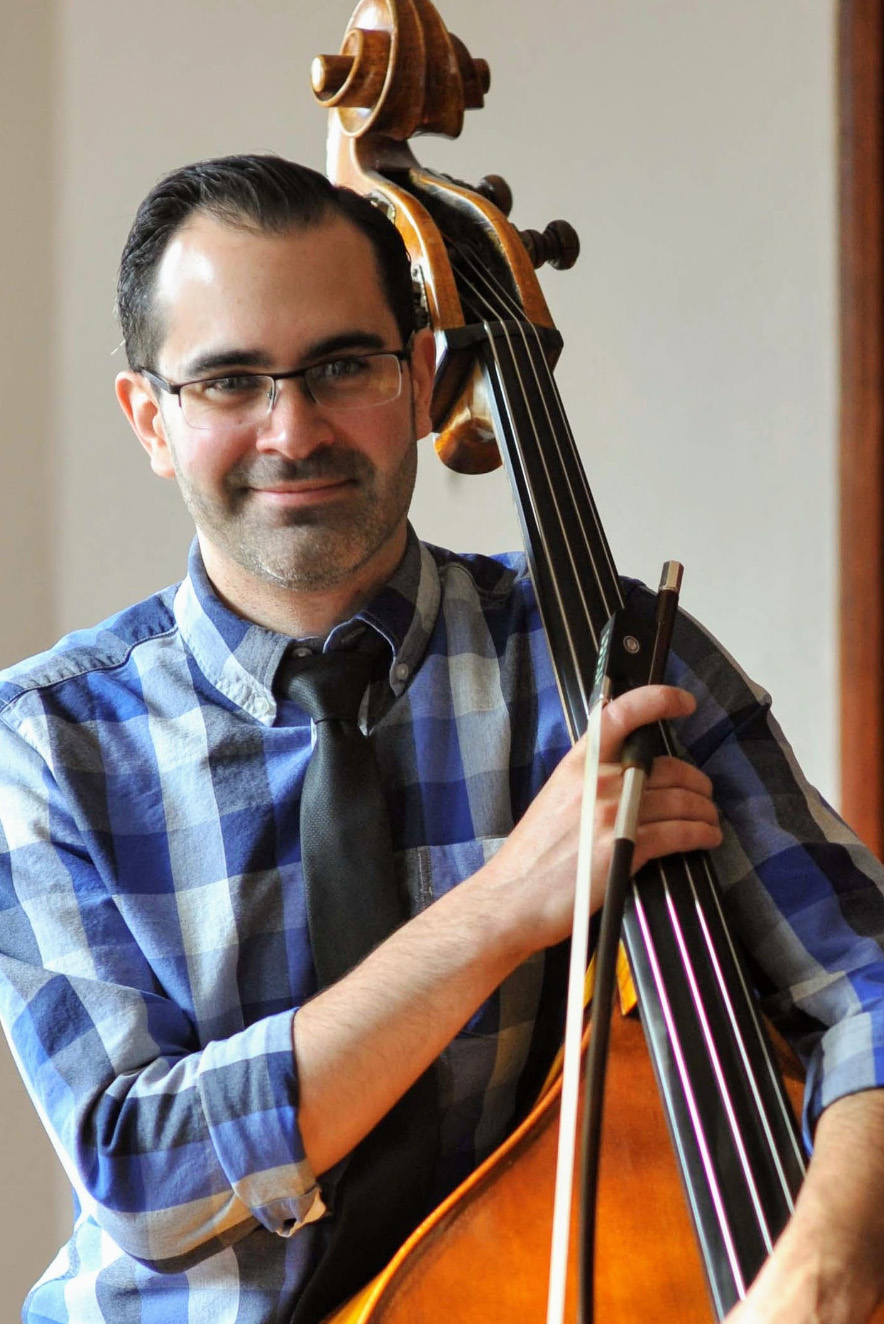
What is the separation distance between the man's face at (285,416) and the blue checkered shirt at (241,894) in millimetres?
64

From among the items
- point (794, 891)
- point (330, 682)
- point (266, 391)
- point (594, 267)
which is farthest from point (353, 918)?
point (594, 267)

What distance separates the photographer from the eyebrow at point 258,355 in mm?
1098

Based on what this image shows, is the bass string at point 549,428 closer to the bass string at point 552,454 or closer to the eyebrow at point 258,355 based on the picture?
the bass string at point 552,454

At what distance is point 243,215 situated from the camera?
113 cm

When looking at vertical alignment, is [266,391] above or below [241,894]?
above

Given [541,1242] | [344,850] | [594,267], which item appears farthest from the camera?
[594,267]

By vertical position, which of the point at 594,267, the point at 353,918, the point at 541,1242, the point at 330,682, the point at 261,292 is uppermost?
the point at 594,267

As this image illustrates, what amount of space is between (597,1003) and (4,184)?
1433 mm

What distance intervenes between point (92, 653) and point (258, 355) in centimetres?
27

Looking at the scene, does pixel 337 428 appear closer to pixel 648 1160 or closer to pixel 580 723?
pixel 580 723

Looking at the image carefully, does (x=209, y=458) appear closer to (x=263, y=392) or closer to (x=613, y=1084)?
(x=263, y=392)

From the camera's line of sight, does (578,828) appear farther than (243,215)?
No

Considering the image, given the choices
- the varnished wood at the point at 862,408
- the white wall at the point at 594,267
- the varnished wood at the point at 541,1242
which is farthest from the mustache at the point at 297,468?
the varnished wood at the point at 862,408

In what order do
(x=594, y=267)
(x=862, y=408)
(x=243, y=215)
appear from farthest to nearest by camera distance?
(x=594, y=267)
(x=862, y=408)
(x=243, y=215)
